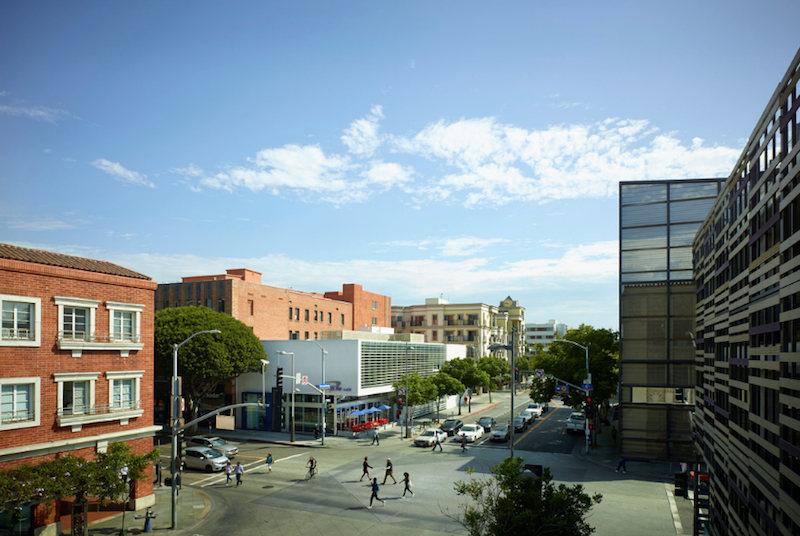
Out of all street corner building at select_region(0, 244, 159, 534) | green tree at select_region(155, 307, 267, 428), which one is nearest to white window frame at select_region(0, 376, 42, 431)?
street corner building at select_region(0, 244, 159, 534)

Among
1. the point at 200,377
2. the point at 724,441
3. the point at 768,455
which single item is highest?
the point at 768,455

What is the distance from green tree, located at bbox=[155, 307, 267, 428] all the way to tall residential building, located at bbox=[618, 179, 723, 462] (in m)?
33.2

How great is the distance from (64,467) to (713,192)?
1629 inches

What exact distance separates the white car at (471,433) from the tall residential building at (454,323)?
5079cm

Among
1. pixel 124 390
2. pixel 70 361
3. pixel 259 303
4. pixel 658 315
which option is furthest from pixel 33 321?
pixel 259 303

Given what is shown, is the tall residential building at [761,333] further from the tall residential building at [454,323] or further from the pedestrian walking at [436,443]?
the tall residential building at [454,323]

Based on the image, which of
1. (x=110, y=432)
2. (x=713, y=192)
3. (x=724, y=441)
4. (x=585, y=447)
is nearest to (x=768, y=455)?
(x=724, y=441)

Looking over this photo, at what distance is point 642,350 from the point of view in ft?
128

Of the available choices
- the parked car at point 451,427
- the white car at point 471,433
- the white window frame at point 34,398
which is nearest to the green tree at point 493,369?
the parked car at point 451,427

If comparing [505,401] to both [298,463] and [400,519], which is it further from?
[400,519]

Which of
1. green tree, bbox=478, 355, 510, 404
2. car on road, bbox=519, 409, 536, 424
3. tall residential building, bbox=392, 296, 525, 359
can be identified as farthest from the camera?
tall residential building, bbox=392, 296, 525, 359

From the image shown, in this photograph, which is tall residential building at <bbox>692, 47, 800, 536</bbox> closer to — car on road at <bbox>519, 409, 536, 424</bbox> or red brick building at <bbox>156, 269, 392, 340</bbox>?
car on road at <bbox>519, 409, 536, 424</bbox>

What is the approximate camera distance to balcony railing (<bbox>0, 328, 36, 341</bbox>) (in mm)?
22172

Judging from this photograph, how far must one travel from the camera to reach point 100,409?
83.6 feet
